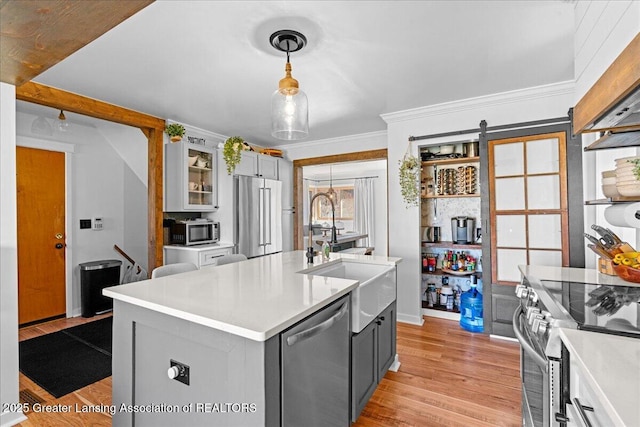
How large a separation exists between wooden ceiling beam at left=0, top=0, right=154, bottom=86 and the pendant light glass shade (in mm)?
963

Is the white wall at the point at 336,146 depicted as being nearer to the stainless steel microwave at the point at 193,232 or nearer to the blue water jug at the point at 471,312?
the stainless steel microwave at the point at 193,232

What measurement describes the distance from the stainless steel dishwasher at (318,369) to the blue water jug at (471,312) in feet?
7.25

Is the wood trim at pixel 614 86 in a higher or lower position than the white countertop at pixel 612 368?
higher

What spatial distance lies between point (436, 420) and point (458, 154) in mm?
2835

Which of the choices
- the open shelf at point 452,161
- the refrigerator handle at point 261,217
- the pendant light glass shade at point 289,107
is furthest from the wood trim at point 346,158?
the pendant light glass shade at point 289,107

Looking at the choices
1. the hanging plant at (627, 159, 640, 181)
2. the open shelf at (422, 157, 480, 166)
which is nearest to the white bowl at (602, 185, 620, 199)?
the hanging plant at (627, 159, 640, 181)

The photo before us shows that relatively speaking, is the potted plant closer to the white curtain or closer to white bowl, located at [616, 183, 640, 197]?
white bowl, located at [616, 183, 640, 197]

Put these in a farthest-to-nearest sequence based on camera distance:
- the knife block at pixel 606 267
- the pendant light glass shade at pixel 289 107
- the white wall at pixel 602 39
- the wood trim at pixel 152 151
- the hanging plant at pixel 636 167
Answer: the wood trim at pixel 152 151
the pendant light glass shade at pixel 289 107
the knife block at pixel 606 267
the hanging plant at pixel 636 167
the white wall at pixel 602 39

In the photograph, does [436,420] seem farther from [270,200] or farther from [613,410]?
[270,200]

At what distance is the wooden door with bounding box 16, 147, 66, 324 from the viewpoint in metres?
3.59

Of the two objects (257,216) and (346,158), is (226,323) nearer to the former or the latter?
(257,216)

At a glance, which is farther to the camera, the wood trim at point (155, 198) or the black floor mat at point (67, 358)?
the wood trim at point (155, 198)

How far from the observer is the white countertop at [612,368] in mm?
625

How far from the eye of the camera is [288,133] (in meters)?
2.12
